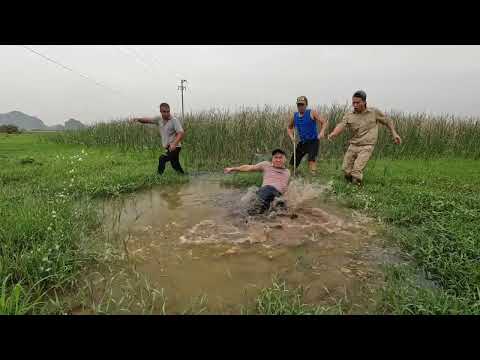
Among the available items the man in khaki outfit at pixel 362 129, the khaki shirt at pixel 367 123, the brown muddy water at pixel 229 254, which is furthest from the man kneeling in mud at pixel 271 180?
the khaki shirt at pixel 367 123

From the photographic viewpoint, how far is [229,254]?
128 inches

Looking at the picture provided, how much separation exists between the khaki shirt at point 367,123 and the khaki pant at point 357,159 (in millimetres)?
122

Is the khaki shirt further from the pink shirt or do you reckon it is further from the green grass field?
the pink shirt

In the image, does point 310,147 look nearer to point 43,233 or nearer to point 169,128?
point 169,128

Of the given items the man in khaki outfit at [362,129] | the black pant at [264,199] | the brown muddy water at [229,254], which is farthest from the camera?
the man in khaki outfit at [362,129]

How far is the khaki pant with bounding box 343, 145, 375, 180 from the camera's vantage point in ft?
19.9

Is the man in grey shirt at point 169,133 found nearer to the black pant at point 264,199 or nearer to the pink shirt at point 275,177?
the pink shirt at point 275,177

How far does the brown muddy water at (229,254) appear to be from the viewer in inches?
95.7

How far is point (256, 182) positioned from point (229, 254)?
3283 millimetres

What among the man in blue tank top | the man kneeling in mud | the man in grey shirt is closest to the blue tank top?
the man in blue tank top

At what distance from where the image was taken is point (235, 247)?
11.2 feet

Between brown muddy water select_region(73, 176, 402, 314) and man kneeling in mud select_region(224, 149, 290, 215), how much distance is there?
278 millimetres
